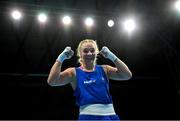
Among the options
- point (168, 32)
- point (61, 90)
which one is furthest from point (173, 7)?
point (61, 90)

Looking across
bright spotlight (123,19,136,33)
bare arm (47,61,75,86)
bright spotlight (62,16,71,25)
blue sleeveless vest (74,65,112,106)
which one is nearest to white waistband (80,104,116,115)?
blue sleeveless vest (74,65,112,106)

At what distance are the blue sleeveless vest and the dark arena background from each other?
3.99 meters

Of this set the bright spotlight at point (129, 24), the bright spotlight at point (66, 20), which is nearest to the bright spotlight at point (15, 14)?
the bright spotlight at point (66, 20)

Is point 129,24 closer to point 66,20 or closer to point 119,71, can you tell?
point 66,20

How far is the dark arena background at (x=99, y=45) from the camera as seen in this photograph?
608cm

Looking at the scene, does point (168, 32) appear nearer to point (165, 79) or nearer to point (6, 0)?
point (165, 79)

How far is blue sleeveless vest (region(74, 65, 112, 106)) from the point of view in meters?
1.77

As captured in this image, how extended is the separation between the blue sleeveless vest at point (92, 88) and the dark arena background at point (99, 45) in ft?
13.1

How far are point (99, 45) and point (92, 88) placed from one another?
5.32 m

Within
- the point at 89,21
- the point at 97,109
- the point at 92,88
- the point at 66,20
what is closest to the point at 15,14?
the point at 66,20

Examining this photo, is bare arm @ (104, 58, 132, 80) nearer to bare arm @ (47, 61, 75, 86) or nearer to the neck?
the neck

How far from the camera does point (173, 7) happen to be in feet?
19.9

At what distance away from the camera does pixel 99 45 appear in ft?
23.3

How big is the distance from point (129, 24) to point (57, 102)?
Answer: 320 centimetres
